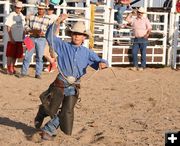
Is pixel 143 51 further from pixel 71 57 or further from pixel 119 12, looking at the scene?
pixel 71 57

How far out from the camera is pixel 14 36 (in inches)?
445

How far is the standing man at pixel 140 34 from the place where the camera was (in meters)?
12.8

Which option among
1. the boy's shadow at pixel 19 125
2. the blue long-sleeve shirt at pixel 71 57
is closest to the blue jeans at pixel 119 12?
the boy's shadow at pixel 19 125

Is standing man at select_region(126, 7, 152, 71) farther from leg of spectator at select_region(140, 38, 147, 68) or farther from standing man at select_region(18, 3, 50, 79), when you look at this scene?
standing man at select_region(18, 3, 50, 79)

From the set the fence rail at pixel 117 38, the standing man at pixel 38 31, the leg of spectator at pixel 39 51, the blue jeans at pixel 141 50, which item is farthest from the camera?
the fence rail at pixel 117 38

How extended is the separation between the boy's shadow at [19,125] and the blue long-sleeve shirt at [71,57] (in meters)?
0.99

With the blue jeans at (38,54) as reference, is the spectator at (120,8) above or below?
above

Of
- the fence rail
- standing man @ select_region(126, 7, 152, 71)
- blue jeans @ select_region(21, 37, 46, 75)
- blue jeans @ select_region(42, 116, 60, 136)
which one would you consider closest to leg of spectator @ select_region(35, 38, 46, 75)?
blue jeans @ select_region(21, 37, 46, 75)

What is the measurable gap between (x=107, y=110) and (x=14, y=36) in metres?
4.00

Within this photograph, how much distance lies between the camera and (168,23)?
14203 millimetres

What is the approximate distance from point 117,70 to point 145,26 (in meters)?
1.30

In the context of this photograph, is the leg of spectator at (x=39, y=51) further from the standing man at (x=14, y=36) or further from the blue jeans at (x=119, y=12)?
the blue jeans at (x=119, y=12)

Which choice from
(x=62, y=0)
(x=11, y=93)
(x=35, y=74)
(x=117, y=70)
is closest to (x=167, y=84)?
(x=117, y=70)

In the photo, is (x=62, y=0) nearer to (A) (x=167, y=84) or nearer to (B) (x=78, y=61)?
(A) (x=167, y=84)
